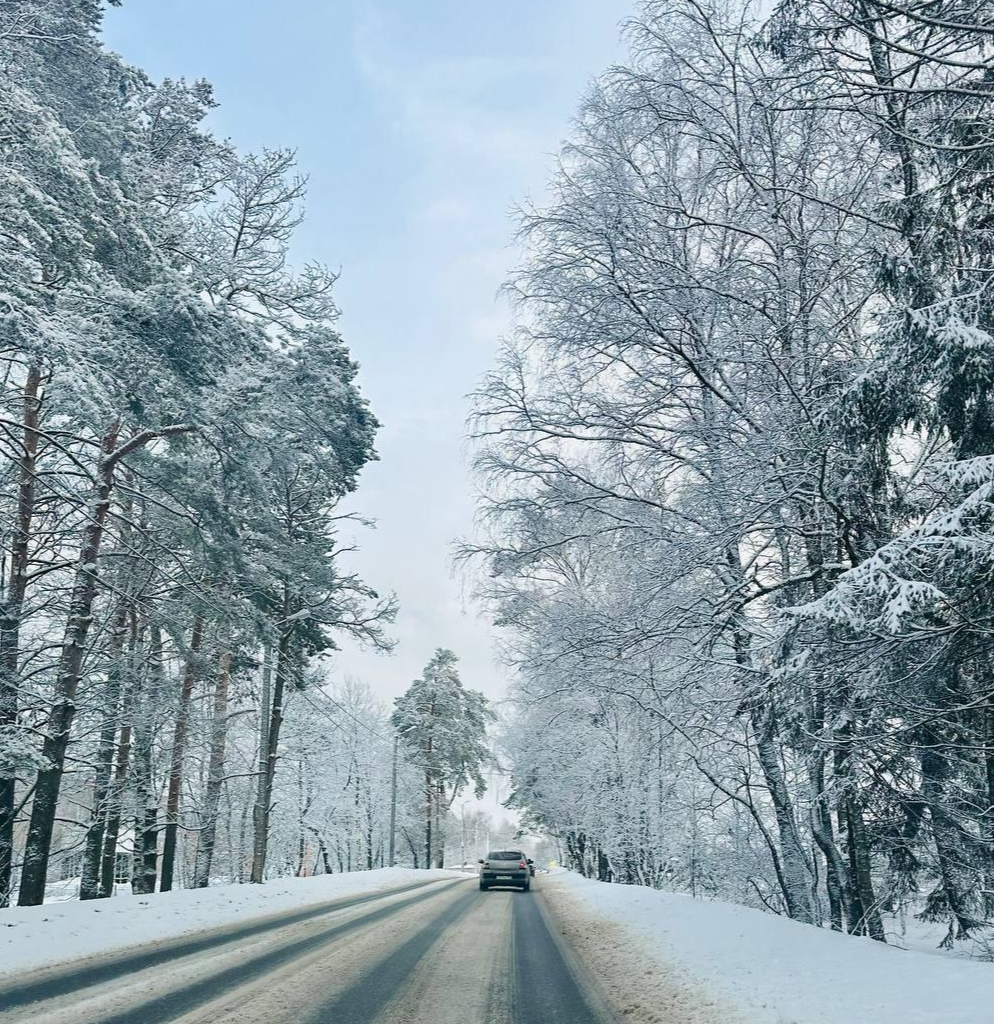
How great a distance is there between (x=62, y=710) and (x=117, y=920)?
3.47 meters

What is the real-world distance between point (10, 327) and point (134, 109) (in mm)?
7516

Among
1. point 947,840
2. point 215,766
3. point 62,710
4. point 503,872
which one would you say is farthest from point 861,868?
point 503,872

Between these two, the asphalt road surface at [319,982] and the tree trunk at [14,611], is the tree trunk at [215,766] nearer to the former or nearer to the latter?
the tree trunk at [14,611]

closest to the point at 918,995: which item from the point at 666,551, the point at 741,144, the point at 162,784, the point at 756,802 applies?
the point at 666,551

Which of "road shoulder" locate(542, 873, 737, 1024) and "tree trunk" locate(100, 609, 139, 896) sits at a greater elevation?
"tree trunk" locate(100, 609, 139, 896)

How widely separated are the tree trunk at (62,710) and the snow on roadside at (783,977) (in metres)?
9.08

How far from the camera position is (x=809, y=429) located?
293 inches

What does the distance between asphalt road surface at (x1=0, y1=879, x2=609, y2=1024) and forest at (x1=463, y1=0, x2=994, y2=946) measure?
3.53m

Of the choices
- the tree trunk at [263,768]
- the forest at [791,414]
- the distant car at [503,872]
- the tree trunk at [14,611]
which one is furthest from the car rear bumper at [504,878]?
the forest at [791,414]

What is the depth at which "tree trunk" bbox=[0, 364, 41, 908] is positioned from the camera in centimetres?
1220

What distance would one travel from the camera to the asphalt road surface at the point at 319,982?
5801mm

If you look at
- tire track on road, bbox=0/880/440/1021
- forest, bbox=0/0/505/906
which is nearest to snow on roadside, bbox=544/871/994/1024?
tire track on road, bbox=0/880/440/1021

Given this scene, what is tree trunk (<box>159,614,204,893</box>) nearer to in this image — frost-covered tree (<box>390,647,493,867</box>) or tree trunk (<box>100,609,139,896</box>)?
tree trunk (<box>100,609,139,896</box>)

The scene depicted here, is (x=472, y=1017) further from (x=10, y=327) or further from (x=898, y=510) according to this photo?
(x=10, y=327)
